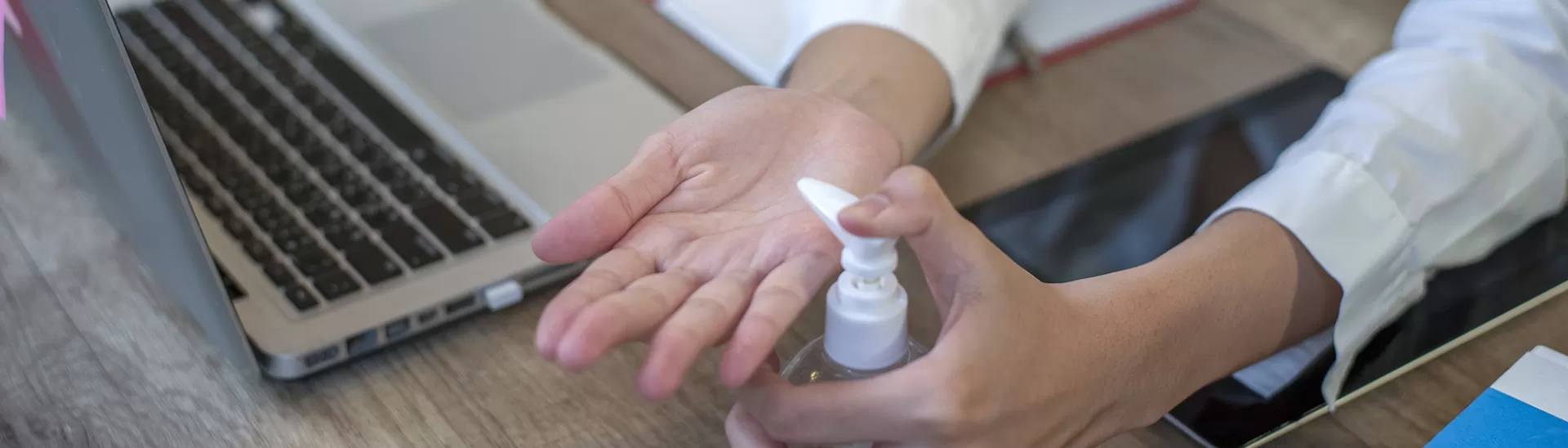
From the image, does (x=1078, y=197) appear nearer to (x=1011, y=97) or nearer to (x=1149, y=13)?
(x=1011, y=97)

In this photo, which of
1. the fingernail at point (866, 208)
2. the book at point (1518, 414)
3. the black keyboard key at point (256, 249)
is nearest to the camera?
the fingernail at point (866, 208)

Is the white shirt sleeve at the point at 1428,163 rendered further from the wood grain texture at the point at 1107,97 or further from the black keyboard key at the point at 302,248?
the black keyboard key at the point at 302,248

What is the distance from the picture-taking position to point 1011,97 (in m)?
0.78

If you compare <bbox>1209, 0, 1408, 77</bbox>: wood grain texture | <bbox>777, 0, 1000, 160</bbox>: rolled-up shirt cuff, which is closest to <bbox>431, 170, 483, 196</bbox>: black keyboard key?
<bbox>777, 0, 1000, 160</bbox>: rolled-up shirt cuff

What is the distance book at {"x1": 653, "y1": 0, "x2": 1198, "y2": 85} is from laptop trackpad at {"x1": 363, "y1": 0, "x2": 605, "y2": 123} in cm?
10

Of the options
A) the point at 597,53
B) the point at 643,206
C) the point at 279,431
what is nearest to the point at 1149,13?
the point at 597,53

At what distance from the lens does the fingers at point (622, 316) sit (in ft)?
1.26

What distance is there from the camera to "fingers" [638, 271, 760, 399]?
1.26ft

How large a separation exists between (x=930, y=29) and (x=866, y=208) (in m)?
0.41

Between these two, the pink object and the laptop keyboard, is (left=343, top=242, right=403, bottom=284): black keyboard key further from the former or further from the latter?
the pink object

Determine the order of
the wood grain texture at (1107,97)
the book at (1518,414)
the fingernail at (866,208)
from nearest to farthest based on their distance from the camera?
the fingernail at (866,208), the book at (1518,414), the wood grain texture at (1107,97)

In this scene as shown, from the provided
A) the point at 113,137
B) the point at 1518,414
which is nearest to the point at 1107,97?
the point at 1518,414

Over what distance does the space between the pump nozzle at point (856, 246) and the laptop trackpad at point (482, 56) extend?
389 millimetres

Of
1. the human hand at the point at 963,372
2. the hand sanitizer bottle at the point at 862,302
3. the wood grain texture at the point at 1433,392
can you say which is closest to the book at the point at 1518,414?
the wood grain texture at the point at 1433,392
